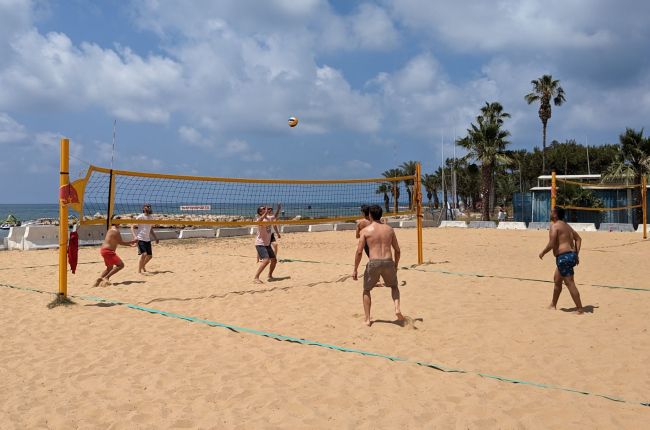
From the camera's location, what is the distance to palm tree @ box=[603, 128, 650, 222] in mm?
26547

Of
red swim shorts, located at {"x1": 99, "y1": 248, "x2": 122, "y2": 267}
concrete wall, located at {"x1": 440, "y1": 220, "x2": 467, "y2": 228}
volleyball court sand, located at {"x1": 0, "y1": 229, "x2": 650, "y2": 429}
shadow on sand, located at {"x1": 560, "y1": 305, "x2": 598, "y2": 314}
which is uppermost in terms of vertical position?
concrete wall, located at {"x1": 440, "y1": 220, "x2": 467, "y2": 228}

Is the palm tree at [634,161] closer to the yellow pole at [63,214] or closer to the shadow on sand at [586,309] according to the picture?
the shadow on sand at [586,309]

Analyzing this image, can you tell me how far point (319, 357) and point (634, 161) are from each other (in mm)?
27764

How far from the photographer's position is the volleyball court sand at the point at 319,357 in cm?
359

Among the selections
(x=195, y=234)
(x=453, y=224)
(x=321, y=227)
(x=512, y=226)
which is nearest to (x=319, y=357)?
(x=195, y=234)

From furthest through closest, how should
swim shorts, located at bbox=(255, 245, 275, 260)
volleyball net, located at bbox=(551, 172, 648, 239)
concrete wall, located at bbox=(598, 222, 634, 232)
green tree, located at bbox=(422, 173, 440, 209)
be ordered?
green tree, located at bbox=(422, 173, 440, 209), volleyball net, located at bbox=(551, 172, 648, 239), concrete wall, located at bbox=(598, 222, 634, 232), swim shorts, located at bbox=(255, 245, 275, 260)

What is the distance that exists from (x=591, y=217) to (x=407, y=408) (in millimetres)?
27994

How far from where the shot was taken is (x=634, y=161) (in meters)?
27.0

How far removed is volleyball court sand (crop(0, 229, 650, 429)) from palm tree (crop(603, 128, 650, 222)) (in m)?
20.5

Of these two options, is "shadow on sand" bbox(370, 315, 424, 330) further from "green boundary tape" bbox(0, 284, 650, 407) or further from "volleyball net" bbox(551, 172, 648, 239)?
"volleyball net" bbox(551, 172, 648, 239)

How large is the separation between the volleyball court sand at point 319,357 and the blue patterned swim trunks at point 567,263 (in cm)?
53

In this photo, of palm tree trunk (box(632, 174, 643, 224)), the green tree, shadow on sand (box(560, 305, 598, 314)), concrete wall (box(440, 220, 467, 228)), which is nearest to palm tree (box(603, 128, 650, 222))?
palm tree trunk (box(632, 174, 643, 224))

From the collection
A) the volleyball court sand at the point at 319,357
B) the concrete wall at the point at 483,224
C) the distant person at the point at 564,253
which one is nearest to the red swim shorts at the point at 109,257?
the volleyball court sand at the point at 319,357

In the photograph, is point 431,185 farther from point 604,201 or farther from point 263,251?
point 263,251
